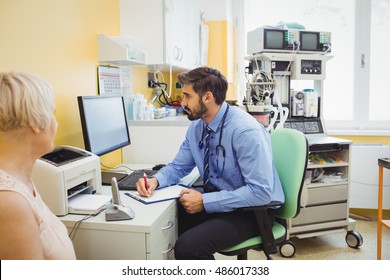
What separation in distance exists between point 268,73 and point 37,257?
230 centimetres

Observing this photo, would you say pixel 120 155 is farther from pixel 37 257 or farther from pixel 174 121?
pixel 37 257

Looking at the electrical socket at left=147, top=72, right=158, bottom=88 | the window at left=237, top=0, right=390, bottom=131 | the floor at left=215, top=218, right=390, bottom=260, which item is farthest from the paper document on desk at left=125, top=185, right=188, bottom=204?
the window at left=237, top=0, right=390, bottom=131

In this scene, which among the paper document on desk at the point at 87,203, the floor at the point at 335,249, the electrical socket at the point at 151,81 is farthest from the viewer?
the electrical socket at the point at 151,81

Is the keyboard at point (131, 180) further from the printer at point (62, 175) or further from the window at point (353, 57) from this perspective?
the window at point (353, 57)


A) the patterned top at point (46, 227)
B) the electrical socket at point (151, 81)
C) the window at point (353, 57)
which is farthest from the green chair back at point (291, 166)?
the window at point (353, 57)

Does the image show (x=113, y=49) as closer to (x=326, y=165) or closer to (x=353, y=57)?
(x=326, y=165)

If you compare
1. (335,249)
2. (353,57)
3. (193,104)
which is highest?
(353,57)

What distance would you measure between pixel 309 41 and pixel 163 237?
2.16 meters

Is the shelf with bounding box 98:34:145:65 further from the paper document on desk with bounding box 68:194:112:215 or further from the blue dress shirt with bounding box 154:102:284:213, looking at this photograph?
the paper document on desk with bounding box 68:194:112:215

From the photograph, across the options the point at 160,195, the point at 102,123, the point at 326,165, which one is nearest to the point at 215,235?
the point at 160,195

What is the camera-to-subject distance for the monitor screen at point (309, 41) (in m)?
2.90

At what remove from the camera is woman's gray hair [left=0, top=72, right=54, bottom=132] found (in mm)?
933

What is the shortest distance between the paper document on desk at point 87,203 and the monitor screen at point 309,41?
83.7 inches

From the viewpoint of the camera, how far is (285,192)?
1755mm
